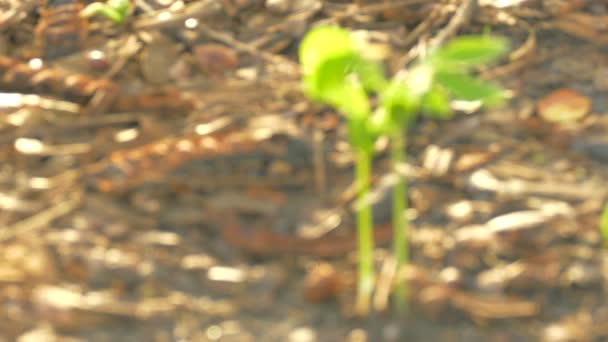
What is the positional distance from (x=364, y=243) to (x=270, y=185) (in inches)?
8.3

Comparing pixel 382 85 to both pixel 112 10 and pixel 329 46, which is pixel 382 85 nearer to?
pixel 329 46

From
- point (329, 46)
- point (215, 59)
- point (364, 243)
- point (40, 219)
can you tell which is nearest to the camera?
point (329, 46)

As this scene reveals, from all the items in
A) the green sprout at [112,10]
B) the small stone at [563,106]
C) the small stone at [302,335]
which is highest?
the green sprout at [112,10]

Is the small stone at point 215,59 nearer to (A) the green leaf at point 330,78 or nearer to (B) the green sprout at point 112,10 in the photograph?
(B) the green sprout at point 112,10

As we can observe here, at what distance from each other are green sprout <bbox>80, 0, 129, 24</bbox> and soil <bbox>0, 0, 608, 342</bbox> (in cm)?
2

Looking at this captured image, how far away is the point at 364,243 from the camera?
120 centimetres

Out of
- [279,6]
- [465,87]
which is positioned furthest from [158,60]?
[465,87]

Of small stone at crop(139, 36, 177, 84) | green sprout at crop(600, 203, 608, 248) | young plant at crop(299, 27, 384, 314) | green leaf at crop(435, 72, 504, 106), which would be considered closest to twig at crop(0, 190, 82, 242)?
small stone at crop(139, 36, 177, 84)

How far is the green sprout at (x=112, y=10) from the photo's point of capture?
5.60 ft

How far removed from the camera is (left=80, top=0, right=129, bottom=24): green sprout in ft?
5.60

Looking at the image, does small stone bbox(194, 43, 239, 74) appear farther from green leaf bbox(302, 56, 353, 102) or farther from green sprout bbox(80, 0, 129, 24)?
green leaf bbox(302, 56, 353, 102)

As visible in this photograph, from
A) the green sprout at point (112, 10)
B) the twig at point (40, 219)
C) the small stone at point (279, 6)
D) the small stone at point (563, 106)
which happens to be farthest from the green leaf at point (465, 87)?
the green sprout at point (112, 10)

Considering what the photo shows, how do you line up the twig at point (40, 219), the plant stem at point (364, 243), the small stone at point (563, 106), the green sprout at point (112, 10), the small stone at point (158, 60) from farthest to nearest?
Answer: 1. the green sprout at point (112, 10)
2. the small stone at point (158, 60)
3. the small stone at point (563, 106)
4. the twig at point (40, 219)
5. the plant stem at point (364, 243)

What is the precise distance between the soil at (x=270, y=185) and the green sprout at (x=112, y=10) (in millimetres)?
20
